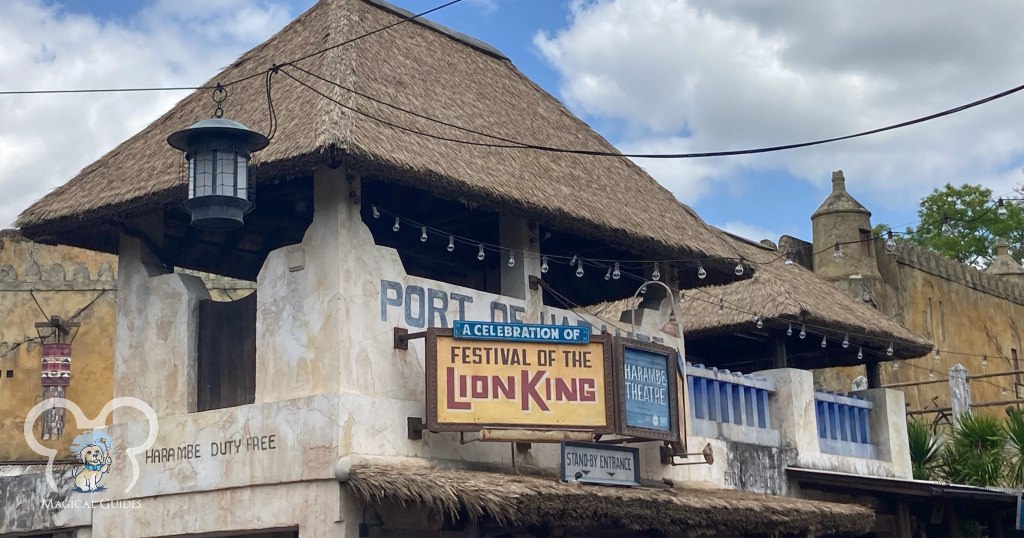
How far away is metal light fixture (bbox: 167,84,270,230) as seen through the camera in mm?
11492

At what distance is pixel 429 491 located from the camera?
11164 millimetres

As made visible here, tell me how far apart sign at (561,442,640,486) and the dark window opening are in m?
3.24

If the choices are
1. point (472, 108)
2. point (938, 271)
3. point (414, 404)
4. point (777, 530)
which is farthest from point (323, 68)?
point (938, 271)

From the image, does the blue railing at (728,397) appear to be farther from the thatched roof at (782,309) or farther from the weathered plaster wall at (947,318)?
the weathered plaster wall at (947,318)

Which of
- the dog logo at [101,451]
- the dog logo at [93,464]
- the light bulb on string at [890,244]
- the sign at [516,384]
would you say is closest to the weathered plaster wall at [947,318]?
the light bulb on string at [890,244]

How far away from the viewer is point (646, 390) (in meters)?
13.6

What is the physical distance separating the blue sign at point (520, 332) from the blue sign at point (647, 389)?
1.98 ft

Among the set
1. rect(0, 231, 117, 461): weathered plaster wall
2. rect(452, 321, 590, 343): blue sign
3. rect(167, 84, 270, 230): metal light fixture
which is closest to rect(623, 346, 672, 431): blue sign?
rect(452, 321, 590, 343): blue sign

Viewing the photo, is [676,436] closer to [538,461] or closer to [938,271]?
[538,461]

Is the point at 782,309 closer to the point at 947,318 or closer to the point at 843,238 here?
the point at 843,238

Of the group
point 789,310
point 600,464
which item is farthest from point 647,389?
point 789,310

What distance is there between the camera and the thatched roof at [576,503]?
11273mm

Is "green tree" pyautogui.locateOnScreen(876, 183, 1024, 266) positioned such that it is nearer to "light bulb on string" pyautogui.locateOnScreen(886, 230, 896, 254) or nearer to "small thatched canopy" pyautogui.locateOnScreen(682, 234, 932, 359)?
"light bulb on string" pyautogui.locateOnScreen(886, 230, 896, 254)

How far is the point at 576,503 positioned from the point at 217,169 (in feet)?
14.0
